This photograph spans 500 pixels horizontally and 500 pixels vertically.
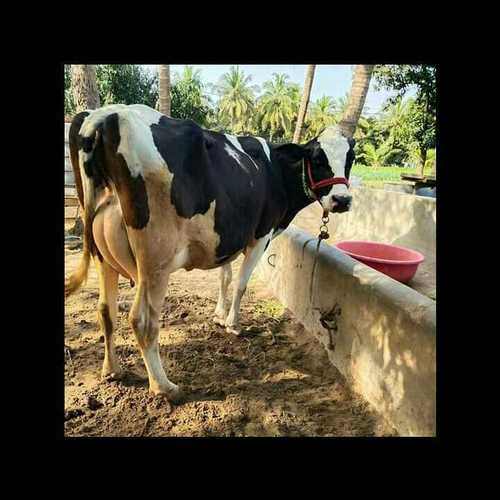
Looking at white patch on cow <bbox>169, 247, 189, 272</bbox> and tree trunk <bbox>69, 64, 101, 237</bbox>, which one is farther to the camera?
tree trunk <bbox>69, 64, 101, 237</bbox>

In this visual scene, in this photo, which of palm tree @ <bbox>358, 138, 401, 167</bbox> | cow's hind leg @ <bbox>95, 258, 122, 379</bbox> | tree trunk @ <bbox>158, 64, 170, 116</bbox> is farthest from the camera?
palm tree @ <bbox>358, 138, 401, 167</bbox>

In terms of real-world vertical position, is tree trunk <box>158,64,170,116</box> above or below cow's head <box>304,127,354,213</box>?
above

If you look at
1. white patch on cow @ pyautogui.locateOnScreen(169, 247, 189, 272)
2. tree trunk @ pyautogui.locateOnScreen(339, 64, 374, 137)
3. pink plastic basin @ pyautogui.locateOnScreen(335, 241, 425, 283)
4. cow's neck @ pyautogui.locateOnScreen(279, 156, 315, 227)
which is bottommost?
pink plastic basin @ pyautogui.locateOnScreen(335, 241, 425, 283)

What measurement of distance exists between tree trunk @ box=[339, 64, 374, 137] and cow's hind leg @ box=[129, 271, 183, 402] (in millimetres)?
5342

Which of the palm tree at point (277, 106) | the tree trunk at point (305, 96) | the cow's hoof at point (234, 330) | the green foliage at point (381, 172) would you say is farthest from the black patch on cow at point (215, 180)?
the palm tree at point (277, 106)

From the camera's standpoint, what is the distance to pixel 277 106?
46750 mm

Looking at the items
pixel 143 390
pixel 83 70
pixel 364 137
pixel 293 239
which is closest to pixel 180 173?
pixel 143 390

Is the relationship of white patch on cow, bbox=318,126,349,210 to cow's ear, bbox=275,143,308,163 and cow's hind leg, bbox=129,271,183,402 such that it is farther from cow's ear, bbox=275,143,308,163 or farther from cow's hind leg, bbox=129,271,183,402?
cow's hind leg, bbox=129,271,183,402

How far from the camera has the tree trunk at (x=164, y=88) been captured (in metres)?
9.36

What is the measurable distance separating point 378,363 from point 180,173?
1.97m

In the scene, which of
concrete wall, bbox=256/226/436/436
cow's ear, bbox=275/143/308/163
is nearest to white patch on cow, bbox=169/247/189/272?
concrete wall, bbox=256/226/436/436

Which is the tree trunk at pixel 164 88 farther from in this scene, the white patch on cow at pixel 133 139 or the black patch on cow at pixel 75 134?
the white patch on cow at pixel 133 139

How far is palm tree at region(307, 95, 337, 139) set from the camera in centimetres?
3962

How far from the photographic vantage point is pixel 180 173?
9.09 ft
